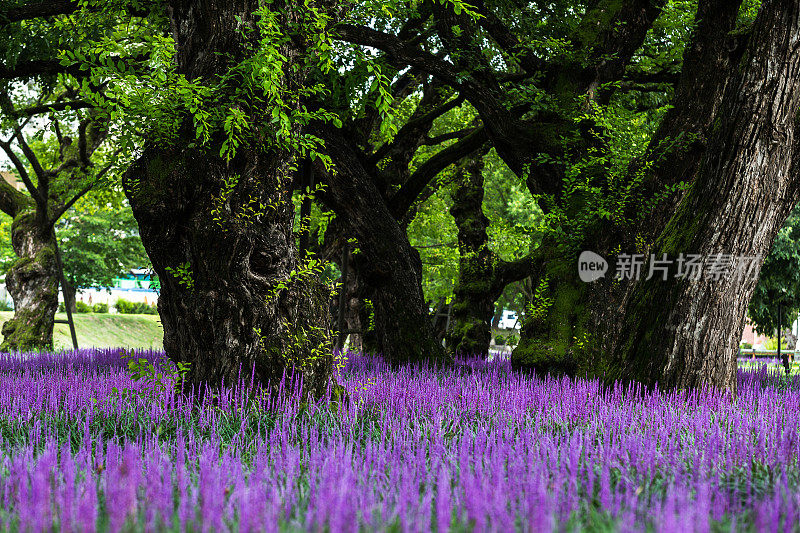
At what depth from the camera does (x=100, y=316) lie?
27625 millimetres

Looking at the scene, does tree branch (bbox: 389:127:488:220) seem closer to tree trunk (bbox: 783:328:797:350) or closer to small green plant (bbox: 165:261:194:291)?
small green plant (bbox: 165:261:194:291)

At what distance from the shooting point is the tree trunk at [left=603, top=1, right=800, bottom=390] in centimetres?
510

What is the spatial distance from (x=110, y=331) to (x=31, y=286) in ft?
43.4

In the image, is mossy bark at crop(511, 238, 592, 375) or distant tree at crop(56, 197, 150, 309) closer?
mossy bark at crop(511, 238, 592, 375)

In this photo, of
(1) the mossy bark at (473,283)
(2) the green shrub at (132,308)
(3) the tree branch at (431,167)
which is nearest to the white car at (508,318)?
(2) the green shrub at (132,308)

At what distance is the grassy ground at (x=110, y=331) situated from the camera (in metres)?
24.5

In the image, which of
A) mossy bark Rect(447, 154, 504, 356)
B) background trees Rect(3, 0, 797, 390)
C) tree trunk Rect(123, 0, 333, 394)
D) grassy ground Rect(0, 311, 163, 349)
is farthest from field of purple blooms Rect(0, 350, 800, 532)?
grassy ground Rect(0, 311, 163, 349)

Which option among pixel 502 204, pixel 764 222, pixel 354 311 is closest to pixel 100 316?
pixel 354 311

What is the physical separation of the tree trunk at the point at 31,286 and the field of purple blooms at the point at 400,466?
10196 mm

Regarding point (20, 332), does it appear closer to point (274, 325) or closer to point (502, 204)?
point (274, 325)

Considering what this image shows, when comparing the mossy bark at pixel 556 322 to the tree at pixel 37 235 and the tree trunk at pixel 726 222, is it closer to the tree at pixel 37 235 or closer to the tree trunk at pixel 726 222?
the tree trunk at pixel 726 222

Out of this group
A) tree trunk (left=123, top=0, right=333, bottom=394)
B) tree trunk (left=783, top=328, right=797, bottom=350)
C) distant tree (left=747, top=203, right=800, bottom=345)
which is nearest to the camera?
tree trunk (left=123, top=0, right=333, bottom=394)

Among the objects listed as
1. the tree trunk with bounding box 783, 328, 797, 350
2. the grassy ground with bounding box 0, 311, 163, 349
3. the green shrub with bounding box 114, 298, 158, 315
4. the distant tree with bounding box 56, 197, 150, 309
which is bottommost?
the grassy ground with bounding box 0, 311, 163, 349

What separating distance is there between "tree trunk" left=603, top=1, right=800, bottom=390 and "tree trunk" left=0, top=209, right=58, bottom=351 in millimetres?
12544
